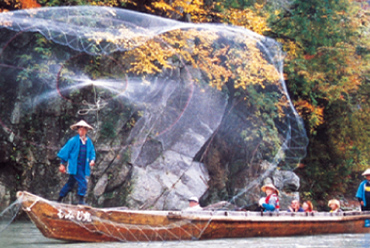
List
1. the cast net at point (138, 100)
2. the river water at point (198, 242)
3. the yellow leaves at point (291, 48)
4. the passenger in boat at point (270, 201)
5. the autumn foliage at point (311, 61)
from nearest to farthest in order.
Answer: the river water at point (198, 242)
the passenger in boat at point (270, 201)
the cast net at point (138, 100)
the autumn foliage at point (311, 61)
the yellow leaves at point (291, 48)

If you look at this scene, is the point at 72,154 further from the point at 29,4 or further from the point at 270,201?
the point at 29,4

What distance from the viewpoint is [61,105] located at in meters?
13.2

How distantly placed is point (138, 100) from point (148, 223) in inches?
240

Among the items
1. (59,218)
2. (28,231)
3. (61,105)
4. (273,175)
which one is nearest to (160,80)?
(61,105)

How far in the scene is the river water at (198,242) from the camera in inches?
299

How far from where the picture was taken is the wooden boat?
25.0 ft

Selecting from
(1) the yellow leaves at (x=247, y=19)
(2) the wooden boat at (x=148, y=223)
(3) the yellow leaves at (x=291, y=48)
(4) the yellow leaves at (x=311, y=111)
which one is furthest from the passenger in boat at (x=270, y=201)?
(3) the yellow leaves at (x=291, y=48)

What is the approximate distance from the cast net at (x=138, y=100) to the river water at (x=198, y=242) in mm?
3079

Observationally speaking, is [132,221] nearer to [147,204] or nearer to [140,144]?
[147,204]

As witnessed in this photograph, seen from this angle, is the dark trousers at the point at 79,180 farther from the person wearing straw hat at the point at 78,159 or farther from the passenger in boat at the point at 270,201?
the passenger in boat at the point at 270,201

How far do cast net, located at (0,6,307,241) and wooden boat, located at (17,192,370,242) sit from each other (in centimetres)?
262

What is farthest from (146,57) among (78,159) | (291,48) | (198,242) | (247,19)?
(198,242)

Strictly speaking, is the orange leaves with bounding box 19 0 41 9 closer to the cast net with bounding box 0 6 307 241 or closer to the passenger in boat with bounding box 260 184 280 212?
the cast net with bounding box 0 6 307 241

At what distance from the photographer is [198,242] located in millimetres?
8375
